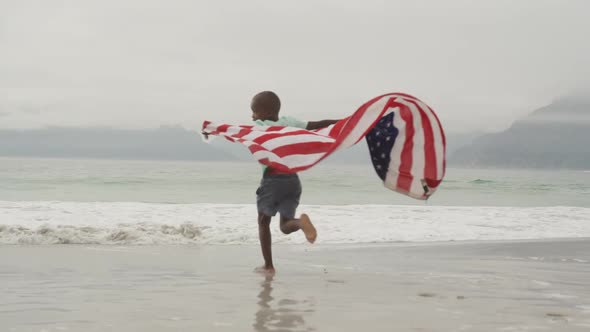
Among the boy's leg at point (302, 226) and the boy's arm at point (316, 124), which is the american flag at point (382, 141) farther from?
the boy's leg at point (302, 226)

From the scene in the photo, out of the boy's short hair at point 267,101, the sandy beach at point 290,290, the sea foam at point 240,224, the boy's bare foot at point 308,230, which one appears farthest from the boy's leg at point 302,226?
the sea foam at point 240,224

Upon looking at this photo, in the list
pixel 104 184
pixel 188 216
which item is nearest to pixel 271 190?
pixel 188 216

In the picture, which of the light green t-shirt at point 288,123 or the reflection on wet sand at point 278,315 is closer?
the reflection on wet sand at point 278,315

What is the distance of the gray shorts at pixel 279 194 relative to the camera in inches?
223

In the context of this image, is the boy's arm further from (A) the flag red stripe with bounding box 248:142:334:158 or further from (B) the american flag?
(A) the flag red stripe with bounding box 248:142:334:158

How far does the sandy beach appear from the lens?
12.7 feet

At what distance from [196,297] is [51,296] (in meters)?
1.02

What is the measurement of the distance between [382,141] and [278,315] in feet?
6.64

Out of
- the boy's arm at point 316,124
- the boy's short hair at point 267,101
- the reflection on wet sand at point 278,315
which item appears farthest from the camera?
the boy's short hair at point 267,101

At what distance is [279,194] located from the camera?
18.6 feet

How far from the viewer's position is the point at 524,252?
27.3 feet

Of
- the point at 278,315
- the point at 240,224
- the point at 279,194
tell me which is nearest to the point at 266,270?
the point at 279,194

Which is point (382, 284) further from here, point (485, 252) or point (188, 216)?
point (188, 216)

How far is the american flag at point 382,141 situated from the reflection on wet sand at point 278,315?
3.47 feet
